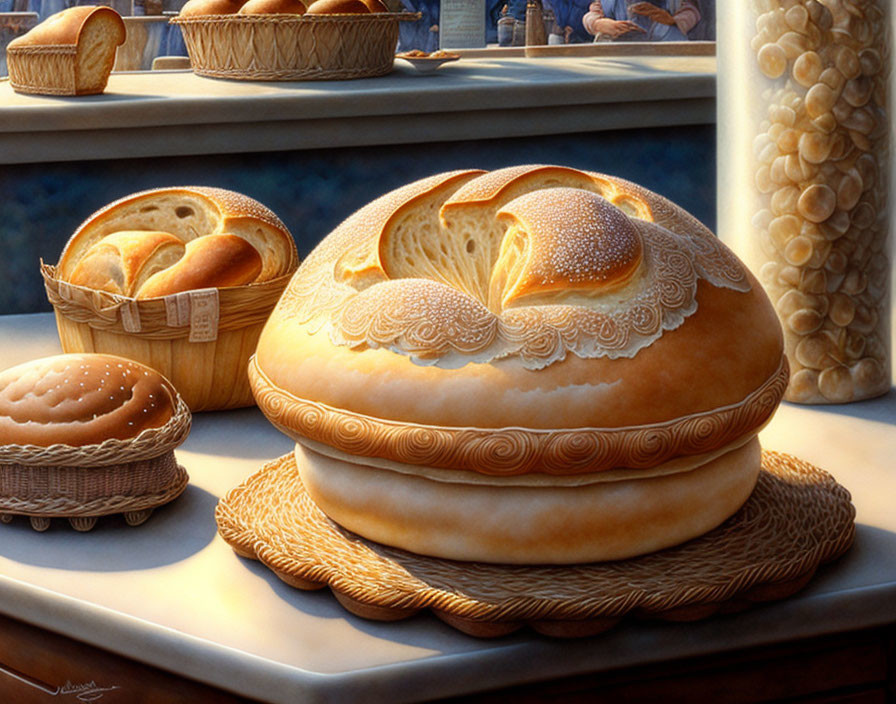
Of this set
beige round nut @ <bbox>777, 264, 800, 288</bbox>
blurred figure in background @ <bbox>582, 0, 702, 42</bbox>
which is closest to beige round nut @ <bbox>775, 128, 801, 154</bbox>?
beige round nut @ <bbox>777, 264, 800, 288</bbox>

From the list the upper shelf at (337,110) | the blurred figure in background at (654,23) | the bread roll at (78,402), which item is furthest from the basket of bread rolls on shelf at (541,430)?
the blurred figure in background at (654,23)

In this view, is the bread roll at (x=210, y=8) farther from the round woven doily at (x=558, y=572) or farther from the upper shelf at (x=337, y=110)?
the round woven doily at (x=558, y=572)

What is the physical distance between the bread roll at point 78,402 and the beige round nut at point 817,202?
0.56m

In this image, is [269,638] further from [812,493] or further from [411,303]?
[812,493]

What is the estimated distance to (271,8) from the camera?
141cm

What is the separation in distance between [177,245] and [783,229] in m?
0.53

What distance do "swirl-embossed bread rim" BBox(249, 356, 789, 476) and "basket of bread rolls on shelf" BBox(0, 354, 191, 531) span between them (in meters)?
0.18

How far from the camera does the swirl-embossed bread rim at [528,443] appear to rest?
60cm

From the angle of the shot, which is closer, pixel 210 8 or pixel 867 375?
pixel 867 375

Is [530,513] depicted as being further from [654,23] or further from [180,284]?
[654,23]

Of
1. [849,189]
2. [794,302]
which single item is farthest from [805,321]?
[849,189]

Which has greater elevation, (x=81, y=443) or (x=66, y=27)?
(x=66, y=27)

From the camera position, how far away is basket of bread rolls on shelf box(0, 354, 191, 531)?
73cm

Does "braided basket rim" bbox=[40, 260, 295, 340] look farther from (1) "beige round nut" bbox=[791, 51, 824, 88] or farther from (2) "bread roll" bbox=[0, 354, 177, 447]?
(1) "beige round nut" bbox=[791, 51, 824, 88]
